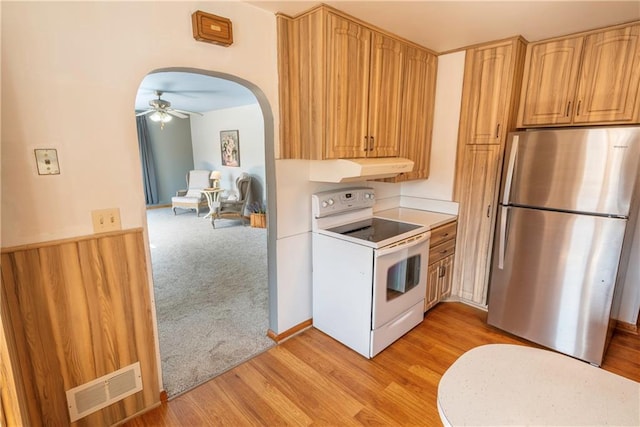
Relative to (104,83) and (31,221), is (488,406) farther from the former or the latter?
(104,83)

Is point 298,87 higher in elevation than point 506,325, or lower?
higher

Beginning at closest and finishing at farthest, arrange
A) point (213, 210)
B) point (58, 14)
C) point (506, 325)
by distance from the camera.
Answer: point (58, 14) < point (506, 325) < point (213, 210)

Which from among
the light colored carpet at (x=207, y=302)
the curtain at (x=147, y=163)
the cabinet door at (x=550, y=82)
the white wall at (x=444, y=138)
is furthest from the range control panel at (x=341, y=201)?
the curtain at (x=147, y=163)

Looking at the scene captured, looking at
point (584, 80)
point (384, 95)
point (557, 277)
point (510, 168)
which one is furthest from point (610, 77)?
point (384, 95)

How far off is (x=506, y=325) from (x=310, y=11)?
2785 mm

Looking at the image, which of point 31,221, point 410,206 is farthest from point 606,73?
point 31,221

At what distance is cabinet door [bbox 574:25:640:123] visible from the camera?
7.34 feet

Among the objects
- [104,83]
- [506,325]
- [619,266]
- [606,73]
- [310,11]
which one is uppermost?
[310,11]

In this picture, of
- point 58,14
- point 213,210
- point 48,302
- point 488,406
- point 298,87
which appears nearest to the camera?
point 488,406

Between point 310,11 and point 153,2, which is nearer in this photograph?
point 153,2

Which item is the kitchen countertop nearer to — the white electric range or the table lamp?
the white electric range

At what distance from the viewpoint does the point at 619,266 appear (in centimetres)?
208

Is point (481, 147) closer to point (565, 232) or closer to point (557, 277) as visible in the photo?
point (565, 232)

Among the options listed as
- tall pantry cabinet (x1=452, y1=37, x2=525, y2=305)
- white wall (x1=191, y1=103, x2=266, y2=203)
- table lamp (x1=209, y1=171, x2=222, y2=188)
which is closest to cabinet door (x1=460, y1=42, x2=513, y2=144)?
tall pantry cabinet (x1=452, y1=37, x2=525, y2=305)
